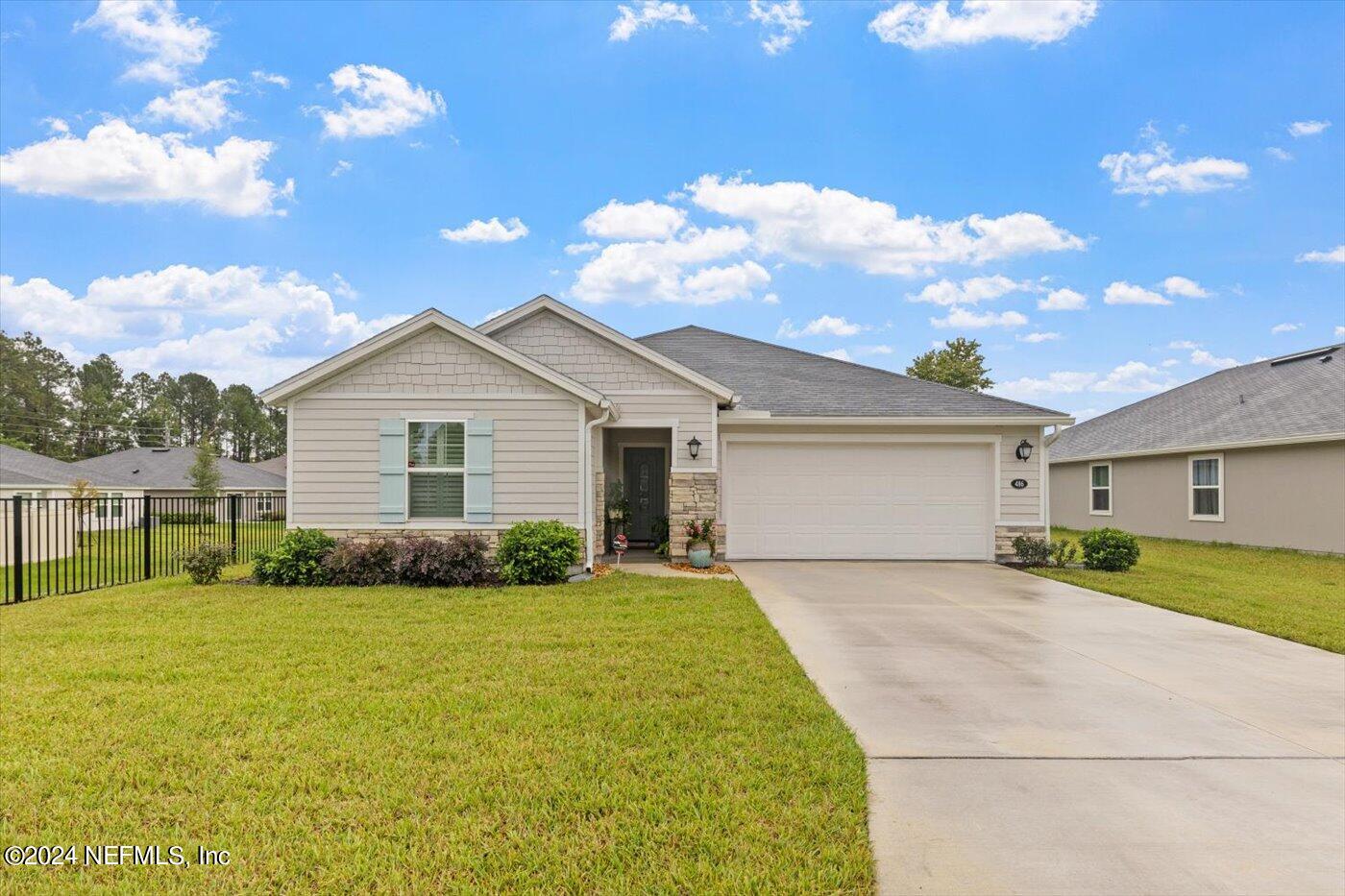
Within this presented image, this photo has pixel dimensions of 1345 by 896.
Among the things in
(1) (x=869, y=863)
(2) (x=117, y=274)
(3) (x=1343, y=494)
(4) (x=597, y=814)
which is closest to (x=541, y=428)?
(4) (x=597, y=814)

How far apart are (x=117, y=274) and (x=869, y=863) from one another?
3469cm

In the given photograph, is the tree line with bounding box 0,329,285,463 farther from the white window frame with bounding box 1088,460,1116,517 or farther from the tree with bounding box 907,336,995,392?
the white window frame with bounding box 1088,460,1116,517

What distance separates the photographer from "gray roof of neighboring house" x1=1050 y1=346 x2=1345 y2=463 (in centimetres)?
1434

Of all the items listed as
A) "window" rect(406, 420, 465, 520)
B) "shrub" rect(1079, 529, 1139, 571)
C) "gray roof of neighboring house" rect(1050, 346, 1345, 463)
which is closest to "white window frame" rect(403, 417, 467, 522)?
"window" rect(406, 420, 465, 520)

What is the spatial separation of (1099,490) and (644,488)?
14486mm

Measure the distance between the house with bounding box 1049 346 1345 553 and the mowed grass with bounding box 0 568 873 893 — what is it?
553 inches

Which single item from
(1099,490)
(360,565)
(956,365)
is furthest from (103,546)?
(956,365)

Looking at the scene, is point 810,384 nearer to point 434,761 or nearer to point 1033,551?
point 1033,551

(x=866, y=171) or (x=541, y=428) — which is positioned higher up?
(x=866, y=171)

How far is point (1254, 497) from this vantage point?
14641mm

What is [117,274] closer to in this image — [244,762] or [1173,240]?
[244,762]

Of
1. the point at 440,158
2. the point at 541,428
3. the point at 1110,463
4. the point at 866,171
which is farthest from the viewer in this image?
the point at 1110,463

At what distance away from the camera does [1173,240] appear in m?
15.6

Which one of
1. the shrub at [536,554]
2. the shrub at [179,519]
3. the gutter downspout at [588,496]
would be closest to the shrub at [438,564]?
the shrub at [536,554]
